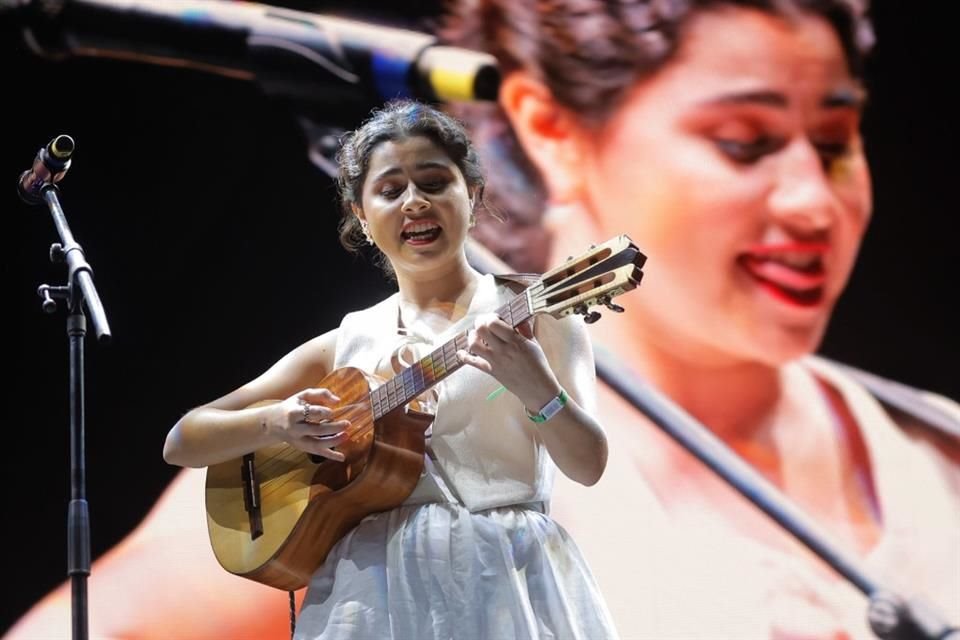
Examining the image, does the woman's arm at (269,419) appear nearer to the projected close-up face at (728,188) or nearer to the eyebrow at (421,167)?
the eyebrow at (421,167)

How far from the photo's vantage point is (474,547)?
1.93m

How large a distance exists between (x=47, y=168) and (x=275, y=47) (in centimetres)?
119

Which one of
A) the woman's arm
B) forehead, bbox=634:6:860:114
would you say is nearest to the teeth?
forehead, bbox=634:6:860:114

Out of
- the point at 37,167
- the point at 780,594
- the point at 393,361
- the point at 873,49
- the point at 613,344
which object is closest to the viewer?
the point at 393,361

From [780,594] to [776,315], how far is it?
2.49 feet

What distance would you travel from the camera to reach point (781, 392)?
3.28 m

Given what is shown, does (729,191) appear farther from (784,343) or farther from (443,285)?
(443,285)

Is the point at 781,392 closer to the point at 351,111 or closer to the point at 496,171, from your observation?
the point at 496,171

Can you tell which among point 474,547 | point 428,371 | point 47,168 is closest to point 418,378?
point 428,371

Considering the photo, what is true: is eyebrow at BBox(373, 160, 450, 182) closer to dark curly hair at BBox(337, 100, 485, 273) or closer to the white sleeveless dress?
dark curly hair at BBox(337, 100, 485, 273)

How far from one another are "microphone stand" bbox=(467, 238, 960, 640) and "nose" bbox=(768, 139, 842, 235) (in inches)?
24.3

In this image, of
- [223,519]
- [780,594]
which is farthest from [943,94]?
[223,519]

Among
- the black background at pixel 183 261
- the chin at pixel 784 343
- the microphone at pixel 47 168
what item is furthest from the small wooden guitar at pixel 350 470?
the chin at pixel 784 343

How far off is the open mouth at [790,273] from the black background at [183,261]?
0.37 feet
